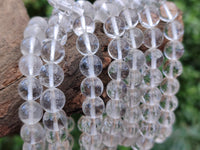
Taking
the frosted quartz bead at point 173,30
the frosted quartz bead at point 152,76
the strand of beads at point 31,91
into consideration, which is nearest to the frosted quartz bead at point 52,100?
the strand of beads at point 31,91

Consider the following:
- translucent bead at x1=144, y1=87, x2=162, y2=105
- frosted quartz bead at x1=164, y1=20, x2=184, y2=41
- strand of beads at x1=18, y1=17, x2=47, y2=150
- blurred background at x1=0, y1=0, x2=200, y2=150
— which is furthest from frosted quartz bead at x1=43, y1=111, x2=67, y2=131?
blurred background at x1=0, y1=0, x2=200, y2=150

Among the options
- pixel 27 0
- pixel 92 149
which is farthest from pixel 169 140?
pixel 27 0

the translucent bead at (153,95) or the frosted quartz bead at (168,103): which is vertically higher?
the translucent bead at (153,95)

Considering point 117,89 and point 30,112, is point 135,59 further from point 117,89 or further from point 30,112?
point 30,112

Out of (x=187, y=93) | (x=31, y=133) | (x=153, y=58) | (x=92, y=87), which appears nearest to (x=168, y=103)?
(x=153, y=58)

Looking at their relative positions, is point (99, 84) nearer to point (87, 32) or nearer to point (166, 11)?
point (87, 32)

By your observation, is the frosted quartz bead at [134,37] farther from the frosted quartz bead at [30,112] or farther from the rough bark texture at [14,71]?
the frosted quartz bead at [30,112]
